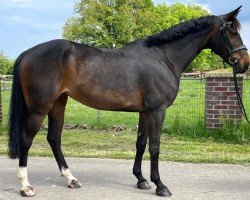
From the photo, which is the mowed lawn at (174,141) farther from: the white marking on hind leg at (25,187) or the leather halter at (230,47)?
the leather halter at (230,47)

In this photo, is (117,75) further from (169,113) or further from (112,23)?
(112,23)

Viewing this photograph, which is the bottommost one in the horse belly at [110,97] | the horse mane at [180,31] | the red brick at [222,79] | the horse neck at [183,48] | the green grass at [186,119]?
the green grass at [186,119]

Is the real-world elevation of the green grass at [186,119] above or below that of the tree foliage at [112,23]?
below

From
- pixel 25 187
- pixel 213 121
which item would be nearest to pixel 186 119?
pixel 213 121

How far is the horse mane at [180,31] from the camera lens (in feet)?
17.0

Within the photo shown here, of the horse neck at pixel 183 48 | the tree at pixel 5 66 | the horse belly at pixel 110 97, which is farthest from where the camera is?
the tree at pixel 5 66

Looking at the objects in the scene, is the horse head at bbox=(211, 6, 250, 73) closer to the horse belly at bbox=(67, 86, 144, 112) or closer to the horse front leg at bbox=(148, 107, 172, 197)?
the horse front leg at bbox=(148, 107, 172, 197)

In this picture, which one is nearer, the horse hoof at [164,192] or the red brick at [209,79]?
the horse hoof at [164,192]

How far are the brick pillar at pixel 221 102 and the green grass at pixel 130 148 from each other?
21.5 inches

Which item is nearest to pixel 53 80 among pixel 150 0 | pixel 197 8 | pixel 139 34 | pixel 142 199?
pixel 142 199

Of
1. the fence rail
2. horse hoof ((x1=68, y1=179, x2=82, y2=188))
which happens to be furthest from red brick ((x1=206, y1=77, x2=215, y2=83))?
horse hoof ((x1=68, y1=179, x2=82, y2=188))

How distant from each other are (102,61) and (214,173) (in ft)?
7.91

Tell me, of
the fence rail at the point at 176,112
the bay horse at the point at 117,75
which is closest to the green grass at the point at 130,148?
the fence rail at the point at 176,112

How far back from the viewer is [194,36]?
5.25 m
